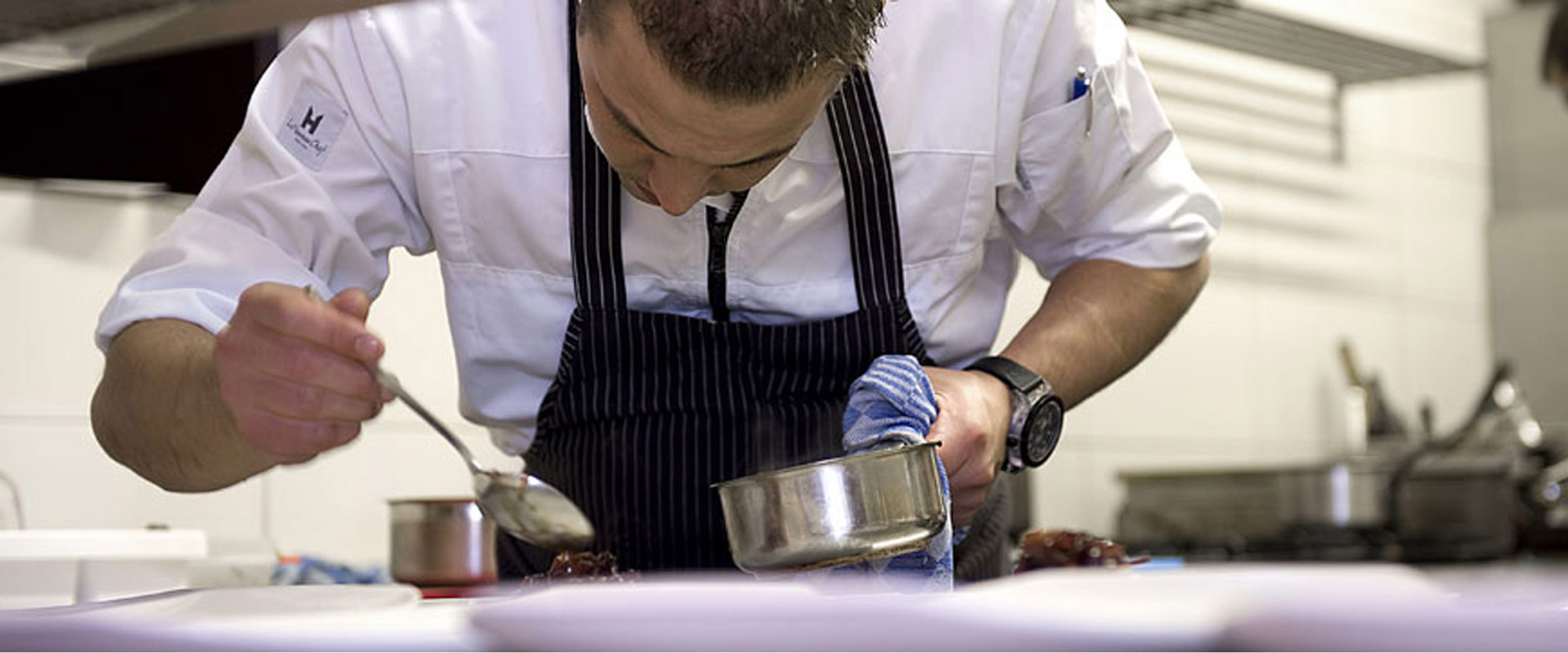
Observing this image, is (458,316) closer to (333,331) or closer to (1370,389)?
(333,331)

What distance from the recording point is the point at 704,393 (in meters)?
1.12

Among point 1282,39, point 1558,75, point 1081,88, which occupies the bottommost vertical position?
point 1081,88

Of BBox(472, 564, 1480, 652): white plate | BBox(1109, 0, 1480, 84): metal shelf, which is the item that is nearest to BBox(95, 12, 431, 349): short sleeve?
BBox(472, 564, 1480, 652): white plate

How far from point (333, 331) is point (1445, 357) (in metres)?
3.44

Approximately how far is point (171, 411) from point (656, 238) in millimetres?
309

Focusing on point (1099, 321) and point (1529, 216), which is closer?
point (1099, 321)

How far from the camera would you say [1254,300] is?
3250 mm

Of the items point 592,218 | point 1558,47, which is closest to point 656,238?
point 592,218

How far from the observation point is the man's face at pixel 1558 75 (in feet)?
7.82

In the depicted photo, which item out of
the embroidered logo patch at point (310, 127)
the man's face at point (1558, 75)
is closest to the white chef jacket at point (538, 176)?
the embroidered logo patch at point (310, 127)

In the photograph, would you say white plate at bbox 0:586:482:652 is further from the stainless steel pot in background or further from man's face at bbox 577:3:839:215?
the stainless steel pot in background

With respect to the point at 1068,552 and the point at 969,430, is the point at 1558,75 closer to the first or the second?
the point at 1068,552

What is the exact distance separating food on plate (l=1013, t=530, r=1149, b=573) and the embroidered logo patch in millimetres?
523

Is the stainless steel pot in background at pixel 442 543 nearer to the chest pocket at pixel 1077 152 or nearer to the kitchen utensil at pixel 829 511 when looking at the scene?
the chest pocket at pixel 1077 152
